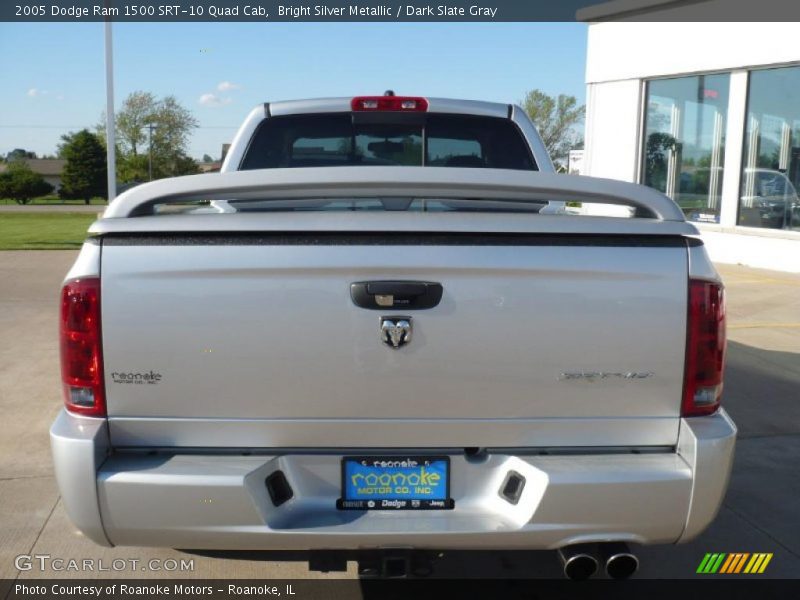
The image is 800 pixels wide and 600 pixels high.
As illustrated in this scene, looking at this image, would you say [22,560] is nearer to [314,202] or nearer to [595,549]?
[314,202]

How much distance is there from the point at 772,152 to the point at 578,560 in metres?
13.7

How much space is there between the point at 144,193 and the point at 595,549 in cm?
192

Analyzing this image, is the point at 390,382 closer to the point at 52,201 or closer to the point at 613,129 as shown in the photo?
the point at 613,129

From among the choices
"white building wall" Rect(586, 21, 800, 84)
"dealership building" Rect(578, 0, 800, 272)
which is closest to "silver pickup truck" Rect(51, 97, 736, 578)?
"dealership building" Rect(578, 0, 800, 272)

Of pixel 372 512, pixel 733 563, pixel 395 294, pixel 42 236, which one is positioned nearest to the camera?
pixel 395 294

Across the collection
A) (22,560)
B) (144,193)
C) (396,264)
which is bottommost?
(22,560)

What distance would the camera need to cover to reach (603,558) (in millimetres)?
2664

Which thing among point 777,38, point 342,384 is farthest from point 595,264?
point 777,38

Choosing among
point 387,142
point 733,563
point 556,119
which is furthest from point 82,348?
point 556,119

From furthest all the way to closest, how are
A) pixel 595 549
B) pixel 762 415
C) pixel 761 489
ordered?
pixel 762 415 < pixel 761 489 < pixel 595 549

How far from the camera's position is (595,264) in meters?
2.50

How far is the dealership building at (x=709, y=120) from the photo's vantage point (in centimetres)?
1417

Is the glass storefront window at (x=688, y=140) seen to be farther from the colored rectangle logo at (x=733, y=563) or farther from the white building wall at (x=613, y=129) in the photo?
the colored rectangle logo at (x=733, y=563)

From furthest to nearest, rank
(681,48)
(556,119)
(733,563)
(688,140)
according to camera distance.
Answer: (556,119), (688,140), (681,48), (733,563)
